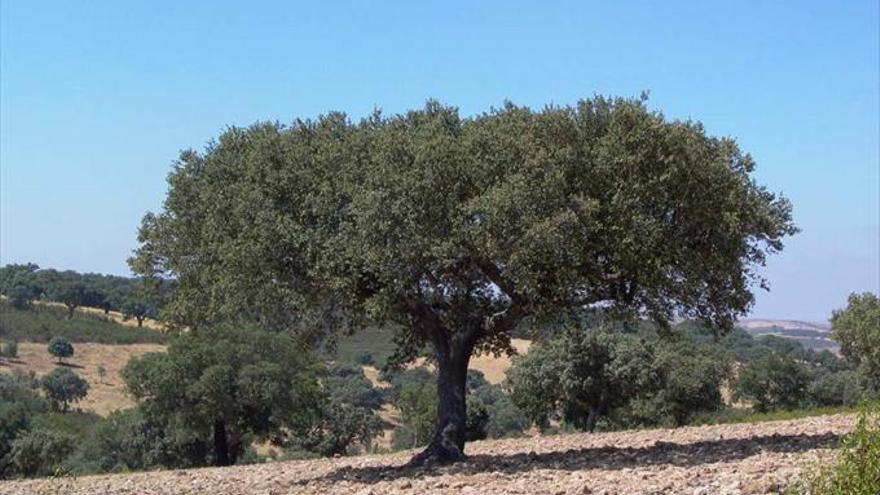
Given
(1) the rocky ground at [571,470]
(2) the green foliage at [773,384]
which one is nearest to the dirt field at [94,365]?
(2) the green foliage at [773,384]

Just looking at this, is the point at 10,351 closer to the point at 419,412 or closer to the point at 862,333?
the point at 419,412

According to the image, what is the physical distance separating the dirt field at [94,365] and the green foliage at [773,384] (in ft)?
157

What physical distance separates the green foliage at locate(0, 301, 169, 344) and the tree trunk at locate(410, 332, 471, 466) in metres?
84.8

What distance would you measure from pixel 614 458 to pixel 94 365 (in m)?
84.4

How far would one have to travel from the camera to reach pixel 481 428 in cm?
3762

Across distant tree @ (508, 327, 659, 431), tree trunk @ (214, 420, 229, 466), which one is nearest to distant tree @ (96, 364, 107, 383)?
distant tree @ (508, 327, 659, 431)

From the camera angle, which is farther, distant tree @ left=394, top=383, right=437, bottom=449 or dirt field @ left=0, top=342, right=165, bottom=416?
dirt field @ left=0, top=342, right=165, bottom=416

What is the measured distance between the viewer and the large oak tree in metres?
17.7

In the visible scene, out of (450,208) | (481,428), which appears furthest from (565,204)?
(481,428)

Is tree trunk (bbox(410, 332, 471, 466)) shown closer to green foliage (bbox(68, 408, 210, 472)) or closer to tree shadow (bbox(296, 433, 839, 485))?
tree shadow (bbox(296, 433, 839, 485))

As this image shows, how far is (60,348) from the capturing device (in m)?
95.0

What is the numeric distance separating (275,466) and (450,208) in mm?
10188

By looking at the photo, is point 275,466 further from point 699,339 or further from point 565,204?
point 699,339

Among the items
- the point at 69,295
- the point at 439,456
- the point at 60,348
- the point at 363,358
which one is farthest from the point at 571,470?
the point at 69,295
